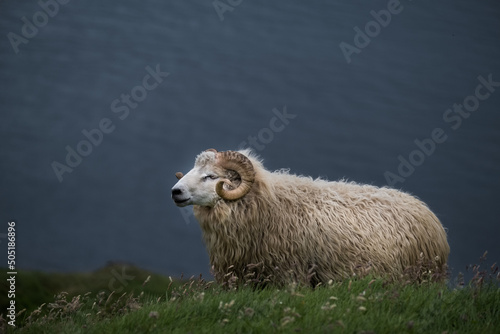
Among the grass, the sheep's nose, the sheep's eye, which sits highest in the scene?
the sheep's eye

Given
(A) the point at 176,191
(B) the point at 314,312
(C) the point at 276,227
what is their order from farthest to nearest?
(C) the point at 276,227, (A) the point at 176,191, (B) the point at 314,312

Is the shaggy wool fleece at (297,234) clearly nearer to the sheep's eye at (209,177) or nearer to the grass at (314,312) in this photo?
the sheep's eye at (209,177)

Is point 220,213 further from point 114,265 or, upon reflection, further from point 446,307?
point 114,265

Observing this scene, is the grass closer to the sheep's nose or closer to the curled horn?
the sheep's nose

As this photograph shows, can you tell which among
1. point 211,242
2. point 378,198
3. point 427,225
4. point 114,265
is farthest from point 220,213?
point 114,265

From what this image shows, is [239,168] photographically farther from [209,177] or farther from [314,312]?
[314,312]

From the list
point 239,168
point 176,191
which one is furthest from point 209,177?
point 176,191

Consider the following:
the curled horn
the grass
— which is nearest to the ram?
the curled horn

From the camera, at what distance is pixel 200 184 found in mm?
6898

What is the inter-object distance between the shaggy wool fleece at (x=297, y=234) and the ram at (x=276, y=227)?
11 mm

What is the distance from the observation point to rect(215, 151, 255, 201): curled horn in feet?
22.9

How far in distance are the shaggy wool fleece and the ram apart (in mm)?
11

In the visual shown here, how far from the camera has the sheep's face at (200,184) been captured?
266 inches

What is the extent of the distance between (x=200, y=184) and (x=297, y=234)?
118 centimetres
